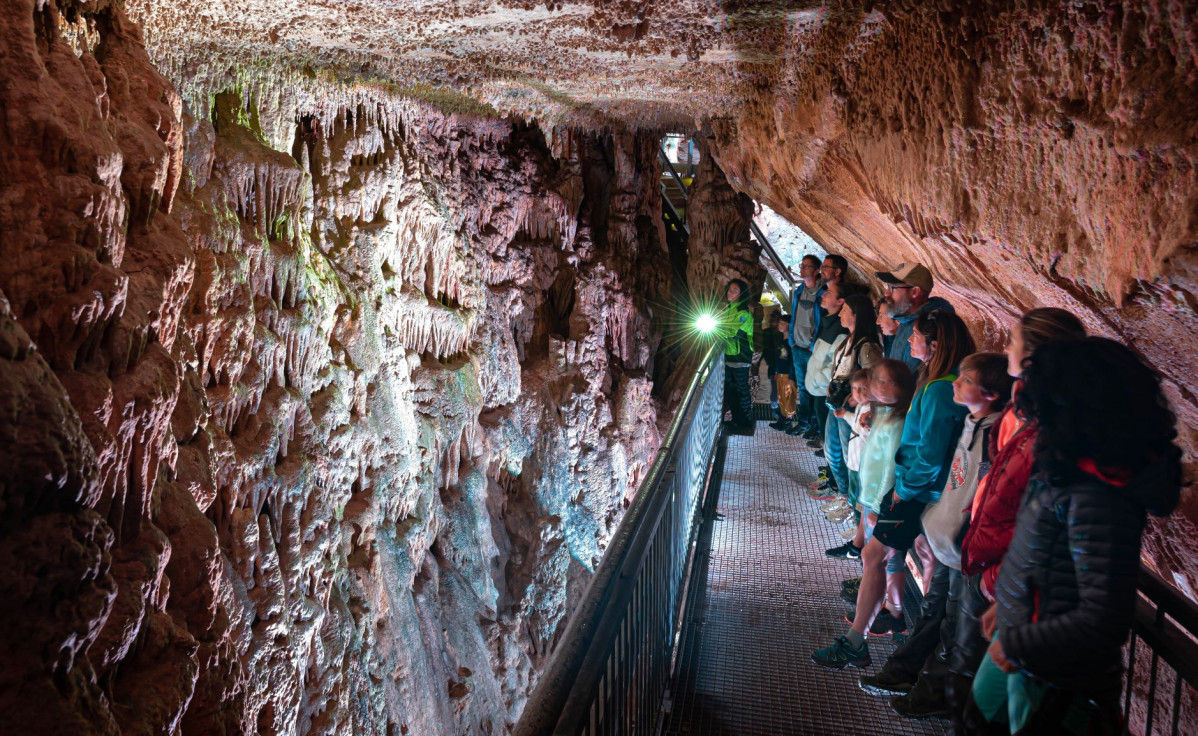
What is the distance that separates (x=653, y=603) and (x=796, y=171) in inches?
151

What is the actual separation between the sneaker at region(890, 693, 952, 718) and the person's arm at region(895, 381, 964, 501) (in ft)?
2.46

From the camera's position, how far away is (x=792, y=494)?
543 cm

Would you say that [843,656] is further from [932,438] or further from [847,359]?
[847,359]

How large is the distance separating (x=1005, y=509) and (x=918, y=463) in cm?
70

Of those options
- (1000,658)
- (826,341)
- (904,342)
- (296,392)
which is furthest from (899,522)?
(296,392)

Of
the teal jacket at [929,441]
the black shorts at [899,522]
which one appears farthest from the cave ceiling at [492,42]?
the black shorts at [899,522]

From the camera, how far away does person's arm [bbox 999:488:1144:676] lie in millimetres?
1649

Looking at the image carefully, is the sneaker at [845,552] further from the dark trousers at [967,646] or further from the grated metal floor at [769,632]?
the dark trousers at [967,646]

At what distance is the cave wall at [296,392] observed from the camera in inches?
94.1

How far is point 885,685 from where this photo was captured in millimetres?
2906

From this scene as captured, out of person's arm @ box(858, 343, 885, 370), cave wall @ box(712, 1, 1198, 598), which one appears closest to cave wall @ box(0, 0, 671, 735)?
cave wall @ box(712, 1, 1198, 598)

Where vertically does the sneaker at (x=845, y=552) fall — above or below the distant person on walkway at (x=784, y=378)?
below

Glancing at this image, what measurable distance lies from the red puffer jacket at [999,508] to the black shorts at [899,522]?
0.66 metres

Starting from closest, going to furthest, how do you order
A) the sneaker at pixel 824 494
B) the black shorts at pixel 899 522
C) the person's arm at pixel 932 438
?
the person's arm at pixel 932 438, the black shorts at pixel 899 522, the sneaker at pixel 824 494
